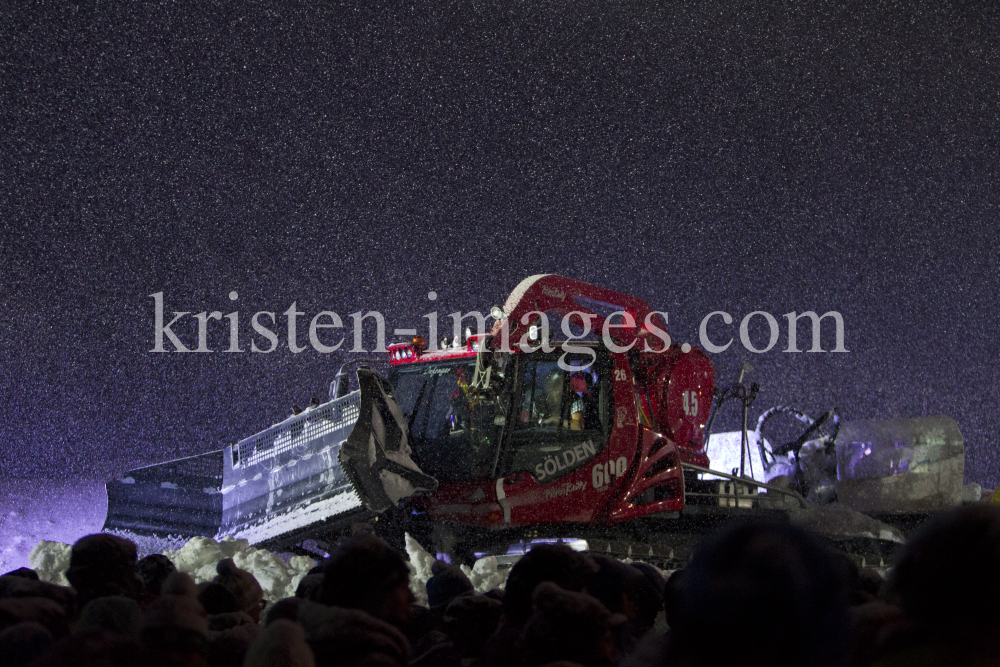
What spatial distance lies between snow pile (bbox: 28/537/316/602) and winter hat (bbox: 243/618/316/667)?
4.27 meters

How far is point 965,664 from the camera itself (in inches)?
76.7

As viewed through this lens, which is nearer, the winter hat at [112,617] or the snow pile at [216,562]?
the winter hat at [112,617]

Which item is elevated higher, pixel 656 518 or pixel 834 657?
pixel 834 657

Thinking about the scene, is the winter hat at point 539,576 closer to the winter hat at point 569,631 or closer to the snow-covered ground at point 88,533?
the winter hat at point 569,631

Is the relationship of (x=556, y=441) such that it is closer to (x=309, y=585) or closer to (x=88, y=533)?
(x=309, y=585)

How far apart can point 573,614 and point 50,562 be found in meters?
5.49

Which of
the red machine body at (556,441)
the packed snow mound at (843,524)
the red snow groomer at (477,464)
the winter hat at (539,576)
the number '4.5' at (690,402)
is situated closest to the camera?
the winter hat at (539,576)

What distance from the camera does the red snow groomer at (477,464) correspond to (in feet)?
25.4

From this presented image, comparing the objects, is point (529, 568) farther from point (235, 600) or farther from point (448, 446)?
point (448, 446)

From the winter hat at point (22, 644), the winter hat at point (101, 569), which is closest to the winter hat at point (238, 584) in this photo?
the winter hat at point (101, 569)

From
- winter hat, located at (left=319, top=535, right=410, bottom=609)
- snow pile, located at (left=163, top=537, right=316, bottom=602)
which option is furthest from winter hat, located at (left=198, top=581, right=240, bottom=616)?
snow pile, located at (left=163, top=537, right=316, bottom=602)

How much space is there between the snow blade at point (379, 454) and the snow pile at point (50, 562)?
2.16 meters

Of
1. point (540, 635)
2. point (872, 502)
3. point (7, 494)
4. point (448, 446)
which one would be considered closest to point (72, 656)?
point (540, 635)

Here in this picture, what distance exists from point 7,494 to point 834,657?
1528 centimetres
